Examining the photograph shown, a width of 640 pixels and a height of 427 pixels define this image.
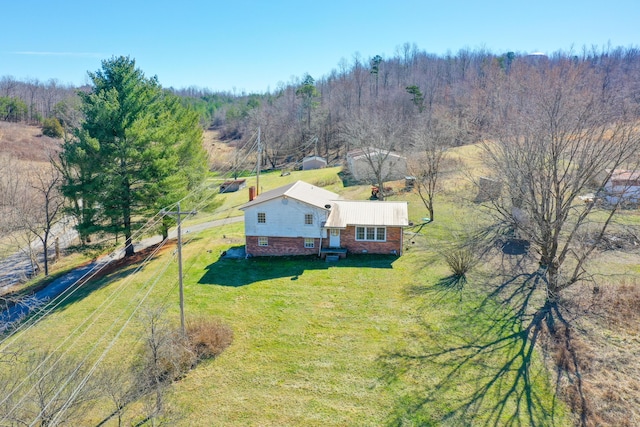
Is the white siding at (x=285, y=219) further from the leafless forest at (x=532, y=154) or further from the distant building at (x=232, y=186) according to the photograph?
the distant building at (x=232, y=186)

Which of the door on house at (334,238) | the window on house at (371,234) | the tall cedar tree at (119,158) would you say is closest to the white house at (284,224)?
the door on house at (334,238)

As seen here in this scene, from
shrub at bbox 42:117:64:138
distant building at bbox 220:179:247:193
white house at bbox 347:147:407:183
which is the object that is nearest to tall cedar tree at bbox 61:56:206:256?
white house at bbox 347:147:407:183

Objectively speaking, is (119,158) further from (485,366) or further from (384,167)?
(384,167)

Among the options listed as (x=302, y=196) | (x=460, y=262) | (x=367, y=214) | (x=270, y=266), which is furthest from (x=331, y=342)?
(x=302, y=196)

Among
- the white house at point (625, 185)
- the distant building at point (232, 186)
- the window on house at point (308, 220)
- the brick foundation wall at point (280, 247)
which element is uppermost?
the white house at point (625, 185)

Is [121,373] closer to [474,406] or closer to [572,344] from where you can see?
[474,406]

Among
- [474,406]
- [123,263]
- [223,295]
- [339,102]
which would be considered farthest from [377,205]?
[339,102]

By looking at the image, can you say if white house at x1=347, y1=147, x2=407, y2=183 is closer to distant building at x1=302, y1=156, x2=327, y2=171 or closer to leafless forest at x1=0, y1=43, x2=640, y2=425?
leafless forest at x1=0, y1=43, x2=640, y2=425
